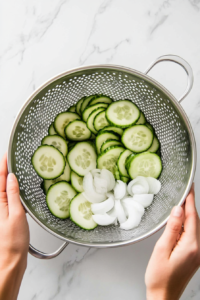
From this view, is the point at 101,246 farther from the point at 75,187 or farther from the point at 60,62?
the point at 60,62

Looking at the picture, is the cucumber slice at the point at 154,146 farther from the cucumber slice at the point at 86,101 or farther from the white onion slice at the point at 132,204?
the cucumber slice at the point at 86,101

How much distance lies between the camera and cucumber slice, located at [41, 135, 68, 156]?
1274 millimetres

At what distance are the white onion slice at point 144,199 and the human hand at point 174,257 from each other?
0.21m

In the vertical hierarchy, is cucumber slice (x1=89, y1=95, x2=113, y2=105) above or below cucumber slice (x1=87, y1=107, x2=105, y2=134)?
above

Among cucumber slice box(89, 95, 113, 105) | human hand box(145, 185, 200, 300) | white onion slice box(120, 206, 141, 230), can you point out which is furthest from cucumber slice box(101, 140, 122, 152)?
human hand box(145, 185, 200, 300)

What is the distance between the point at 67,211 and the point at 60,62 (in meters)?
0.77

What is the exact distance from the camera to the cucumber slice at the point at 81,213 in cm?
120

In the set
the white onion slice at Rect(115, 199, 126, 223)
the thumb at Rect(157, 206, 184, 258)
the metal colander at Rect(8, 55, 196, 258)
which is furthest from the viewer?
the white onion slice at Rect(115, 199, 126, 223)

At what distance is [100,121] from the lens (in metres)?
1.27

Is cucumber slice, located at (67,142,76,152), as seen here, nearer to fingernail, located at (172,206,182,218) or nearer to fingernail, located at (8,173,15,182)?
fingernail, located at (8,173,15,182)

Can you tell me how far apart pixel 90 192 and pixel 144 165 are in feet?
0.92

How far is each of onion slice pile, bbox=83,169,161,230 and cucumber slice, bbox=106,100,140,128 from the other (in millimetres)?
240

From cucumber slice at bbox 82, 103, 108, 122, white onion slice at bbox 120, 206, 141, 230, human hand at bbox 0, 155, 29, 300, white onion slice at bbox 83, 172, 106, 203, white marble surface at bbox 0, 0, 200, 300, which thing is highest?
white marble surface at bbox 0, 0, 200, 300

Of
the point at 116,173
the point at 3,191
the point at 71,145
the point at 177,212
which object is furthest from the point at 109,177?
the point at 3,191
